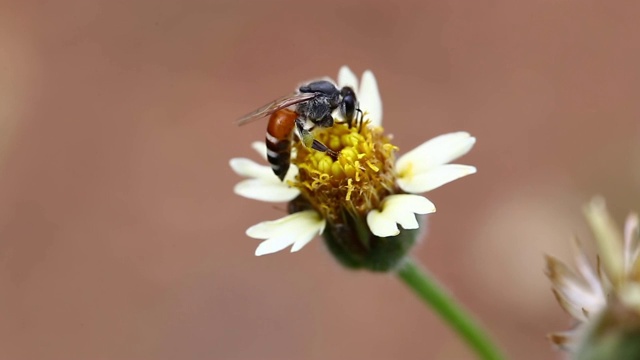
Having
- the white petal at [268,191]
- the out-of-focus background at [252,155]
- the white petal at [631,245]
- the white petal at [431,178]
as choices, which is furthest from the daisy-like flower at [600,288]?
the out-of-focus background at [252,155]

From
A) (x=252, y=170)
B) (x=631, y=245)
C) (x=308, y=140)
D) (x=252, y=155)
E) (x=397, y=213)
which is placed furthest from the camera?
(x=252, y=155)

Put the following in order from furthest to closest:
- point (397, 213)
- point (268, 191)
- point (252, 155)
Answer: point (252, 155) → point (268, 191) → point (397, 213)

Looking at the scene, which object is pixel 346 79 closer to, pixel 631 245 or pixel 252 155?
pixel 631 245

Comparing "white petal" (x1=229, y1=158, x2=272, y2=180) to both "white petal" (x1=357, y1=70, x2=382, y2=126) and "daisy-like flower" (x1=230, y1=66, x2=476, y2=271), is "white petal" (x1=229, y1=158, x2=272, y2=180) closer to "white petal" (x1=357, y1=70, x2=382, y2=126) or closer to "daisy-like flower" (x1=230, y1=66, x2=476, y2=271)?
"daisy-like flower" (x1=230, y1=66, x2=476, y2=271)

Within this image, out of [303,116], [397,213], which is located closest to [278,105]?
[303,116]

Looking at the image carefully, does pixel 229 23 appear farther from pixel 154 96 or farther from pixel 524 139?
pixel 524 139

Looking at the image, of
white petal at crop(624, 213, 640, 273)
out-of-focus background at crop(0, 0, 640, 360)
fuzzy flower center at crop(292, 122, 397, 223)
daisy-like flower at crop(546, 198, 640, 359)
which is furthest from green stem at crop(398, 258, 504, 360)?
A: out-of-focus background at crop(0, 0, 640, 360)

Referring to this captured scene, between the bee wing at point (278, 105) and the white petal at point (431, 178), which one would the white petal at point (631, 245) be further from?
the bee wing at point (278, 105)
